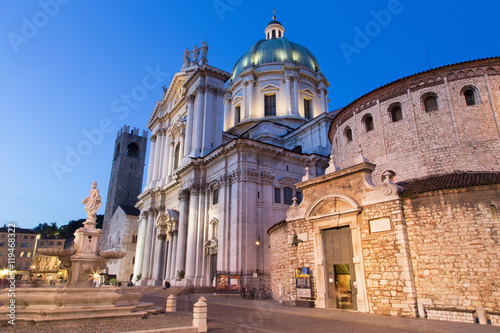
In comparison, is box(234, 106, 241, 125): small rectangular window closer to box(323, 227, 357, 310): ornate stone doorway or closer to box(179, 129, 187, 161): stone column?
box(179, 129, 187, 161): stone column

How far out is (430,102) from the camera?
1909 centimetres

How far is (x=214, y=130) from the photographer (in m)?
37.6

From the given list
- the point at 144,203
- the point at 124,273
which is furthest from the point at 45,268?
the point at 144,203

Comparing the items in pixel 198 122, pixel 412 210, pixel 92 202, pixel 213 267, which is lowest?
pixel 213 267

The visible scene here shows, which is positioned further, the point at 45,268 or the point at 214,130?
the point at 45,268

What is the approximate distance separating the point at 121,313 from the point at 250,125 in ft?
120

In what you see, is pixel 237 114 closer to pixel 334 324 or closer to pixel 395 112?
pixel 395 112

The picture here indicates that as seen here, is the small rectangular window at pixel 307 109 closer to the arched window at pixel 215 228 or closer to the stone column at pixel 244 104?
the stone column at pixel 244 104

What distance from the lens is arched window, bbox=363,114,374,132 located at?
21672mm

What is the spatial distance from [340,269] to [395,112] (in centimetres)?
1059

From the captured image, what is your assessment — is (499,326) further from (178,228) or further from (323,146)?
(178,228)

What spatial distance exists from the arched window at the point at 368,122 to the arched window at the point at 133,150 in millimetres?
72640

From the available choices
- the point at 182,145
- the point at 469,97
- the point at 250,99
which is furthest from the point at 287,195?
the point at 250,99

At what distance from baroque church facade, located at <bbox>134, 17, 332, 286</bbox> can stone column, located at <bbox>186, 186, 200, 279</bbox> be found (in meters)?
0.10
